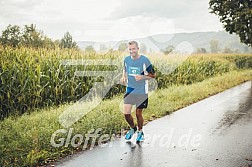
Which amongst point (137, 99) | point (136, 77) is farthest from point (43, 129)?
point (136, 77)

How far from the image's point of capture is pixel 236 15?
30031 mm

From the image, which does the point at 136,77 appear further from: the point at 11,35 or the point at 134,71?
the point at 11,35

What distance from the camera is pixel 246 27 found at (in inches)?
1184

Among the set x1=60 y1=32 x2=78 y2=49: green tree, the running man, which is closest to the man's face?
the running man

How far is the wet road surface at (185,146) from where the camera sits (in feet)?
15.5

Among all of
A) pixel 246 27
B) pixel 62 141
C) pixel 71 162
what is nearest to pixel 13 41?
pixel 62 141

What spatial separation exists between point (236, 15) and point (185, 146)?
2731cm

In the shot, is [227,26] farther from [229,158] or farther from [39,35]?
[229,158]

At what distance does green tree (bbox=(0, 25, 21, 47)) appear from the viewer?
10594 mm

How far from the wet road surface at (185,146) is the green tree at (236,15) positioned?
76.1 feet

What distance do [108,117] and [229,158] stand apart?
3116 millimetres

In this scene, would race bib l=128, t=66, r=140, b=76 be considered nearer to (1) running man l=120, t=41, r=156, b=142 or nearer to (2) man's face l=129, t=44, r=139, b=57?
(1) running man l=120, t=41, r=156, b=142

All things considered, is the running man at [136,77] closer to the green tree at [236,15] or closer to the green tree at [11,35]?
the green tree at [11,35]

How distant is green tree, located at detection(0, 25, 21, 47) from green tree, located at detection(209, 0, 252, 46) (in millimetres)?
22398
